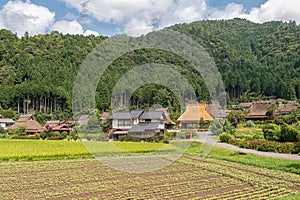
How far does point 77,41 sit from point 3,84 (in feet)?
71.4

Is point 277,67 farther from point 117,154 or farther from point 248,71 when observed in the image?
point 117,154

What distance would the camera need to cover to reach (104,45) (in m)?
15.2

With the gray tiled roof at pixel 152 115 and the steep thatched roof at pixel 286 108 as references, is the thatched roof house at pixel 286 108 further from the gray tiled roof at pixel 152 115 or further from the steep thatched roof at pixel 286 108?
the gray tiled roof at pixel 152 115

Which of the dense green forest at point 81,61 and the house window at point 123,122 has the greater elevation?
the dense green forest at point 81,61

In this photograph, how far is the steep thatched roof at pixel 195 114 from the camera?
93.7ft

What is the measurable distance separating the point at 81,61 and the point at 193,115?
38.2m

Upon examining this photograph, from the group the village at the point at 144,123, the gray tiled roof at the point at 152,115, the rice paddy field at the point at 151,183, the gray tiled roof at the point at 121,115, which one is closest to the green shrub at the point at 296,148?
the rice paddy field at the point at 151,183

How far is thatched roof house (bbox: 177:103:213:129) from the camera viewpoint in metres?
28.6

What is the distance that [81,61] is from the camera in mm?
64000

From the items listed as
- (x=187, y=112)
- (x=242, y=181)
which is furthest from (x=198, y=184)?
(x=187, y=112)

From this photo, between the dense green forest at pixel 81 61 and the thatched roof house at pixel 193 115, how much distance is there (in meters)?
1.41

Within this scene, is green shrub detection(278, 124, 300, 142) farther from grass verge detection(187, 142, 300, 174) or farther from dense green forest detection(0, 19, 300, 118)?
dense green forest detection(0, 19, 300, 118)

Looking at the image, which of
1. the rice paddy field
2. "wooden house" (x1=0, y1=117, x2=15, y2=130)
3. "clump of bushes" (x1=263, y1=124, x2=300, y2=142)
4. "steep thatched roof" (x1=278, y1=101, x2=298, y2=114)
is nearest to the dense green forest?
"clump of bushes" (x1=263, y1=124, x2=300, y2=142)

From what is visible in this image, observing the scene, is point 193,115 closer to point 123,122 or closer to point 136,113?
point 136,113
